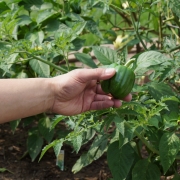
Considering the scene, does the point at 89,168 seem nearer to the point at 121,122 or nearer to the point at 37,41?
the point at 37,41

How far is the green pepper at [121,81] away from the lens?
1.79 m

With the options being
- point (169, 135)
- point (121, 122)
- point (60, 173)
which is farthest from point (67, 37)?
point (60, 173)

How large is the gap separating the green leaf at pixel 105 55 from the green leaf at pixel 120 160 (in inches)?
18.3

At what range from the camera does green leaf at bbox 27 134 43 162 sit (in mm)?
3038

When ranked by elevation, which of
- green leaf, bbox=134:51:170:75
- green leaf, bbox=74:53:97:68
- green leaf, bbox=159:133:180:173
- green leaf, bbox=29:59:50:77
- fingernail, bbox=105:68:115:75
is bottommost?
green leaf, bbox=159:133:180:173

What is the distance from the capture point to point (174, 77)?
8.27ft

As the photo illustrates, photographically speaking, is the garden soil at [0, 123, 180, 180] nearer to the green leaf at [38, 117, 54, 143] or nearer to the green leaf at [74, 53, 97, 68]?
the green leaf at [38, 117, 54, 143]

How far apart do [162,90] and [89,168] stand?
1182 millimetres

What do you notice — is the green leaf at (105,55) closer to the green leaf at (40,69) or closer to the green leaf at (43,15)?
the green leaf at (40,69)

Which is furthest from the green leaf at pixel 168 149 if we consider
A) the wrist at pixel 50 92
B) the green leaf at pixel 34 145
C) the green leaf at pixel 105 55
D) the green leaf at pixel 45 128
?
the green leaf at pixel 34 145

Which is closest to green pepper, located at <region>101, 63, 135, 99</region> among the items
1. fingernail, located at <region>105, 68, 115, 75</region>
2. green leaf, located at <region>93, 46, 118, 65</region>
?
fingernail, located at <region>105, 68, 115, 75</region>

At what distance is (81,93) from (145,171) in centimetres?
56

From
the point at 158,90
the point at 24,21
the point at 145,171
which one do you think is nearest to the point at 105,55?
the point at 158,90

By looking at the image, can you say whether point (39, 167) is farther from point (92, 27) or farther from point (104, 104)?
point (104, 104)
